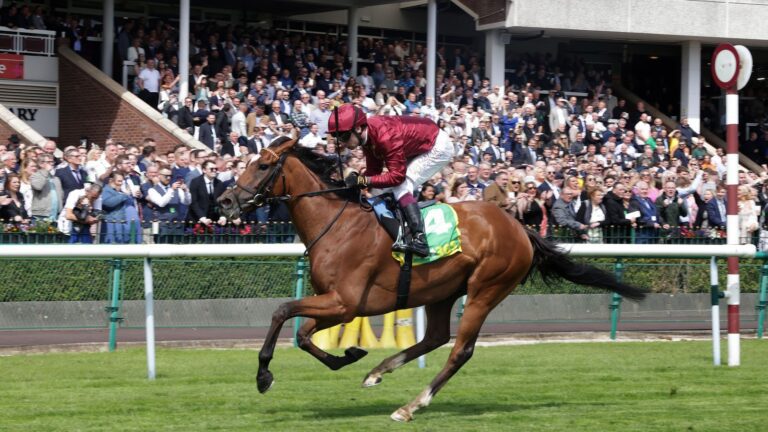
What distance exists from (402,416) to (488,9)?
22169 mm

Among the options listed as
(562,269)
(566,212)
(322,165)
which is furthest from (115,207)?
(562,269)

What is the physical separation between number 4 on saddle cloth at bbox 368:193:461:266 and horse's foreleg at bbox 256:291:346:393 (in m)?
0.57

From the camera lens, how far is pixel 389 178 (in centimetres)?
815

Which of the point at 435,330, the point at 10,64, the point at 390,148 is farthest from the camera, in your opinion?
the point at 10,64

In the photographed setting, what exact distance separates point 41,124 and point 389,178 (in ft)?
58.0

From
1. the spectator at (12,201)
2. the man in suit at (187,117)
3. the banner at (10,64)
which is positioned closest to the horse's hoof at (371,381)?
the spectator at (12,201)

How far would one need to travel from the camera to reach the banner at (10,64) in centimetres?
2341

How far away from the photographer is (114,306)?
12203 mm

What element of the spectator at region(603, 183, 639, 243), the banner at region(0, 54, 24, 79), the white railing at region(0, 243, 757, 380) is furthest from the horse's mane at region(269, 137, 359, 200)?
the banner at region(0, 54, 24, 79)

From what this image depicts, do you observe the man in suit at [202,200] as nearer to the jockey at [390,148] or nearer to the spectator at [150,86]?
the jockey at [390,148]

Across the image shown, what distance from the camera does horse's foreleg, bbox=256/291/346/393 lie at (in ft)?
25.4

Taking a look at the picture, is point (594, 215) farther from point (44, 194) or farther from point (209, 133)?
point (44, 194)

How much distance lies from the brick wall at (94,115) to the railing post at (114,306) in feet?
29.2

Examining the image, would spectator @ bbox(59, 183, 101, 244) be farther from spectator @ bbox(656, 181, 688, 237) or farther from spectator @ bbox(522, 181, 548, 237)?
spectator @ bbox(656, 181, 688, 237)
